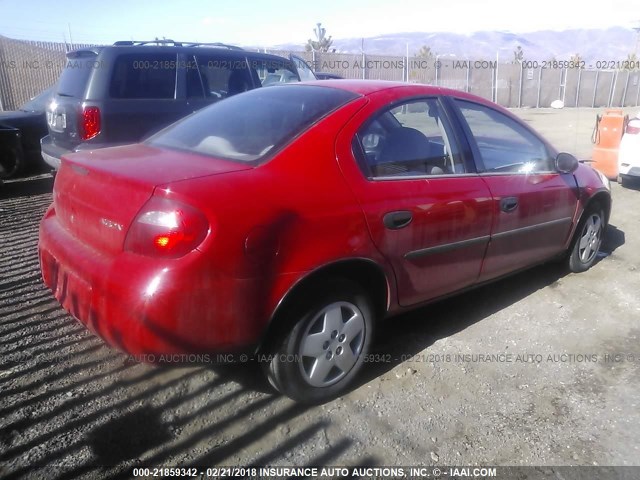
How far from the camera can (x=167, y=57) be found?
6.51 meters

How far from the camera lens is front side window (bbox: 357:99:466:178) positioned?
9.57 feet

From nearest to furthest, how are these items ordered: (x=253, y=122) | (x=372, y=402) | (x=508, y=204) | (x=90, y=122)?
(x=372, y=402), (x=253, y=122), (x=508, y=204), (x=90, y=122)

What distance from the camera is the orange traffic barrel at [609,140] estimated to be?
820 centimetres

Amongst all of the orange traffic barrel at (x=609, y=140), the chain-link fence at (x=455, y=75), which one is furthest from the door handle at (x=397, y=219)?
the chain-link fence at (x=455, y=75)

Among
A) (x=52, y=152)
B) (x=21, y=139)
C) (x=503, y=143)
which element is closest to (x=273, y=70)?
(x=52, y=152)

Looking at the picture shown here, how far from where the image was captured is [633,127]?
24.3ft

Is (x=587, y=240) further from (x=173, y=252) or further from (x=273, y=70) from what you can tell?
(x=273, y=70)

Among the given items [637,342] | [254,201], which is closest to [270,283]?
[254,201]

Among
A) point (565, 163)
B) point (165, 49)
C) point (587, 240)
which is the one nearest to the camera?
point (565, 163)

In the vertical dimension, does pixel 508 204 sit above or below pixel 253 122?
below

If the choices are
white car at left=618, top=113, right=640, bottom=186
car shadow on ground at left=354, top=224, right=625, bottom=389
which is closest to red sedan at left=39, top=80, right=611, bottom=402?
car shadow on ground at left=354, top=224, right=625, bottom=389

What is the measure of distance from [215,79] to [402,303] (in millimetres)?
4921

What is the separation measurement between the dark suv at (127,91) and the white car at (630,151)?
5.53m

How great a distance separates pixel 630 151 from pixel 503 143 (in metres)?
4.54
